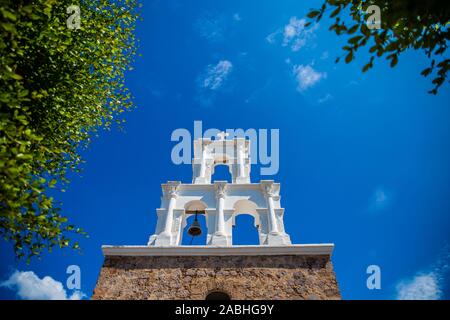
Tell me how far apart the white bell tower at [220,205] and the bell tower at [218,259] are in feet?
0.12

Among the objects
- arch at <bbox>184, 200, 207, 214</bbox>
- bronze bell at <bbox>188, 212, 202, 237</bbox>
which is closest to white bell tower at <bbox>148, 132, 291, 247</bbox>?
arch at <bbox>184, 200, 207, 214</bbox>

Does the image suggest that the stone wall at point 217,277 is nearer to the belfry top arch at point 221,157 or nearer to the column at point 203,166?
the belfry top arch at point 221,157

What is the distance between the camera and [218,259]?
1087cm

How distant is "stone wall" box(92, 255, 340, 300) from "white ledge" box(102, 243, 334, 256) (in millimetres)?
128

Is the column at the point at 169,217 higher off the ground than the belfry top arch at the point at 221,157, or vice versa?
the belfry top arch at the point at 221,157

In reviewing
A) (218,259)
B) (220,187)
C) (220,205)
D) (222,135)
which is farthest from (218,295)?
(222,135)

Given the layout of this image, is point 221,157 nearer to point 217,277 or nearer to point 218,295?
point 217,277

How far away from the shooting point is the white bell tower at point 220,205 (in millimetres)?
11758

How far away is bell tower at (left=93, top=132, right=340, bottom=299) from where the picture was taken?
1003 centimetres

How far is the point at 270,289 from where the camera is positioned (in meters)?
10.0

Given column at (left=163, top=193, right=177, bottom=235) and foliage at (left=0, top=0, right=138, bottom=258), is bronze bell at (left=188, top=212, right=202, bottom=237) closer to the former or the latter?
column at (left=163, top=193, right=177, bottom=235)

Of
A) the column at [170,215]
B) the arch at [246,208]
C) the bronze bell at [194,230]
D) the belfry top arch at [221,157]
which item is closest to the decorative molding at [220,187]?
the arch at [246,208]
